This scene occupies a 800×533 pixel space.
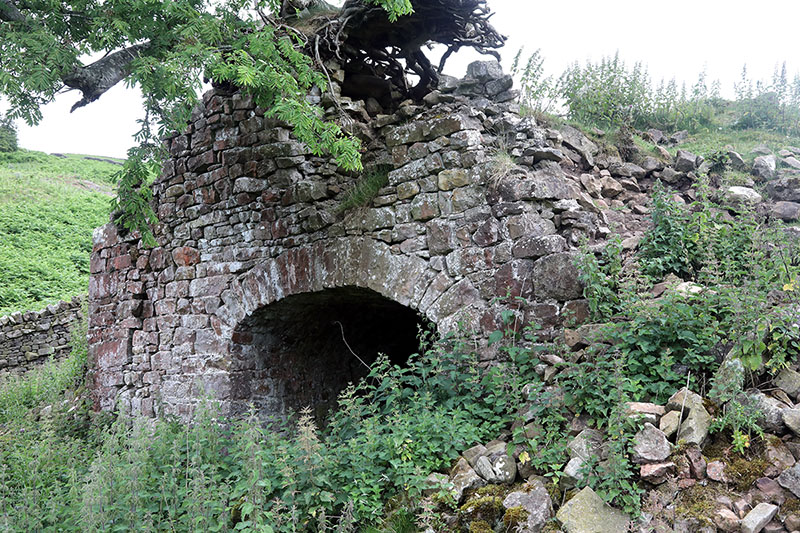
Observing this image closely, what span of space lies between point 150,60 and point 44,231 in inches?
610

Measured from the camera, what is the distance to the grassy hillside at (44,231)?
42.3ft

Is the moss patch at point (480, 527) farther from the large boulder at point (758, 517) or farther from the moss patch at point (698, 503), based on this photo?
the large boulder at point (758, 517)

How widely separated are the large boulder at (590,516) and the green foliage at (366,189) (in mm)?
2992

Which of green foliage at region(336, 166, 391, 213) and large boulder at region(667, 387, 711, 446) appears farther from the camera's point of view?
green foliage at region(336, 166, 391, 213)

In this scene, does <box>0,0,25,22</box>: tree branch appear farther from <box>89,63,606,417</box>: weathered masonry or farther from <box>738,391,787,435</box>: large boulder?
<box>738,391,787,435</box>: large boulder

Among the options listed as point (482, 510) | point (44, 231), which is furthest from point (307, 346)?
point (44, 231)

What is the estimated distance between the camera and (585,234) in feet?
13.3

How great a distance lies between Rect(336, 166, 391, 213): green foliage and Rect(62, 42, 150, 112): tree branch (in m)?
2.06

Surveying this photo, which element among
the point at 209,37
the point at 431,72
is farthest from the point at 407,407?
the point at 431,72

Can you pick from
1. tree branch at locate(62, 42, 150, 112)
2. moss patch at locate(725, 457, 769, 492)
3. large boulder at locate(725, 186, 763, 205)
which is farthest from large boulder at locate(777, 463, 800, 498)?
tree branch at locate(62, 42, 150, 112)

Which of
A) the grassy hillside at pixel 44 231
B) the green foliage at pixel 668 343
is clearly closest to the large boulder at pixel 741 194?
the green foliage at pixel 668 343

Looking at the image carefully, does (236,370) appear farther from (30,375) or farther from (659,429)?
(30,375)

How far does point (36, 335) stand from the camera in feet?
34.0

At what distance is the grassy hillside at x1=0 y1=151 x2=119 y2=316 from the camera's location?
1291 cm
